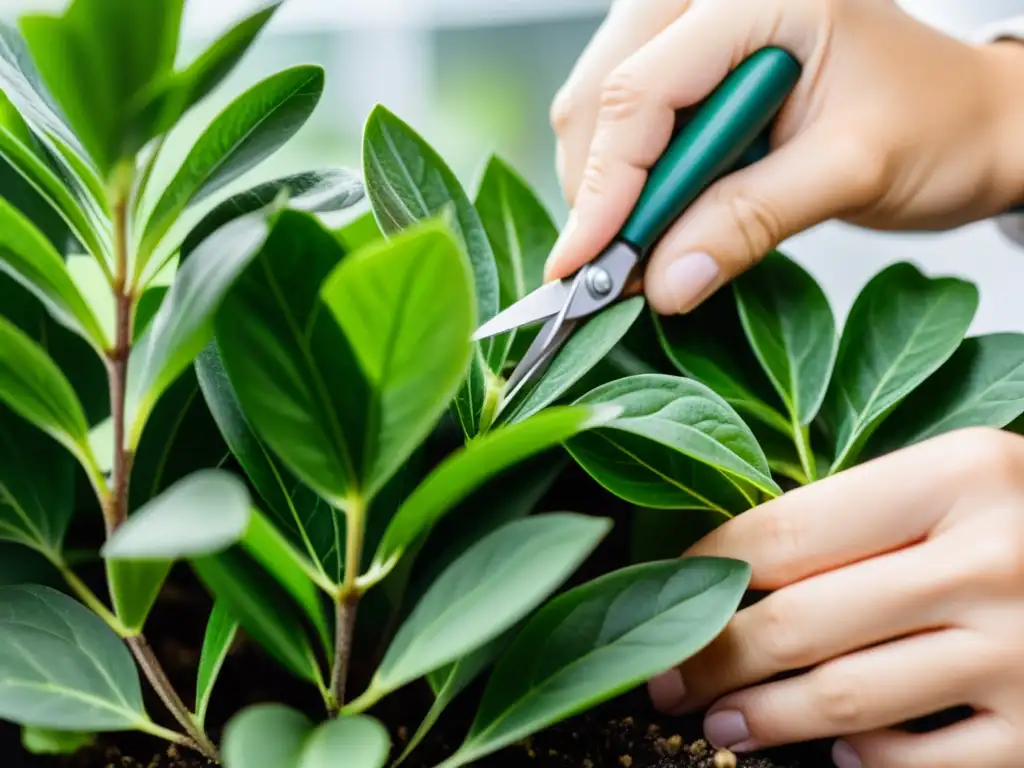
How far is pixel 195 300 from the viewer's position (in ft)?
0.89

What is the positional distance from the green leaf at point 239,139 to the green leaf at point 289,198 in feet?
0.06

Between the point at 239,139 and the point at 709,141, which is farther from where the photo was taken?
the point at 709,141

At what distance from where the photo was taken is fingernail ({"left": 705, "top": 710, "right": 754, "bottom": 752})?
0.42m

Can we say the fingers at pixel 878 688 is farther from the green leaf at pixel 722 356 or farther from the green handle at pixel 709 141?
the green handle at pixel 709 141

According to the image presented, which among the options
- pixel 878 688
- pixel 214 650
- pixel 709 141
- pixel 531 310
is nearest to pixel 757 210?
pixel 709 141

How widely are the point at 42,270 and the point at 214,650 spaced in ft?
0.55

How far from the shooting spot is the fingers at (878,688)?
0.39 m

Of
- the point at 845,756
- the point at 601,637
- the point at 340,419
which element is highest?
the point at 340,419

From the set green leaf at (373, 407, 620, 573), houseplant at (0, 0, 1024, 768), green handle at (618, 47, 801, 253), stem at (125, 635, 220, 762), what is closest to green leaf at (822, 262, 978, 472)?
houseplant at (0, 0, 1024, 768)

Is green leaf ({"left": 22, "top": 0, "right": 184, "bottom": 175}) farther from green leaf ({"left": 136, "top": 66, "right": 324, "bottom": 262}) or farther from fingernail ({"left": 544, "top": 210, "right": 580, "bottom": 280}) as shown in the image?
fingernail ({"left": 544, "top": 210, "right": 580, "bottom": 280})

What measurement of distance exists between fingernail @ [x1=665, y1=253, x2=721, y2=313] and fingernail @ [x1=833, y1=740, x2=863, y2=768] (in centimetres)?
24

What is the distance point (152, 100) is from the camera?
302 mm

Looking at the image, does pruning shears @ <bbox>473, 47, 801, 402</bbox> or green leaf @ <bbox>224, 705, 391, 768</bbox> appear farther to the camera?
pruning shears @ <bbox>473, 47, 801, 402</bbox>

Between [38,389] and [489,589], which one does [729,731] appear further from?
[38,389]
